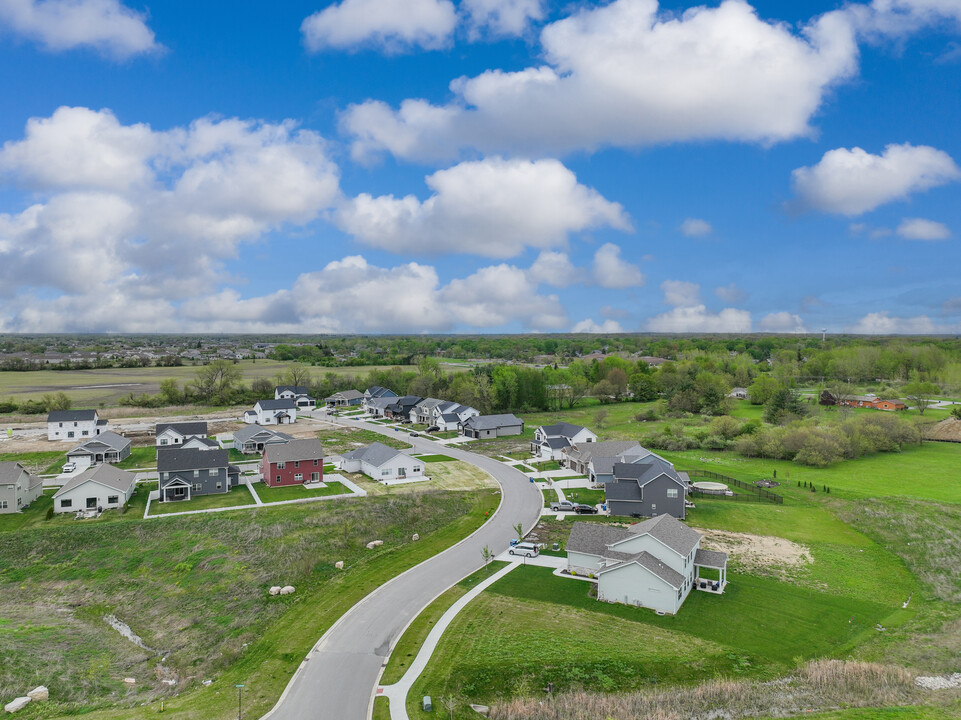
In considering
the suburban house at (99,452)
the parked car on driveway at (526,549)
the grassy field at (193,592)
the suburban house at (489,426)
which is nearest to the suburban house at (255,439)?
the suburban house at (99,452)

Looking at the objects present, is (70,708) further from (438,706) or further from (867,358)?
(867,358)

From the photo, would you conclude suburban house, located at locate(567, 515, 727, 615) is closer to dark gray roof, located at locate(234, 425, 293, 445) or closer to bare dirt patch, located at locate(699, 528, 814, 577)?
bare dirt patch, located at locate(699, 528, 814, 577)

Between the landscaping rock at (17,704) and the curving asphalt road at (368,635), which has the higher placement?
the curving asphalt road at (368,635)

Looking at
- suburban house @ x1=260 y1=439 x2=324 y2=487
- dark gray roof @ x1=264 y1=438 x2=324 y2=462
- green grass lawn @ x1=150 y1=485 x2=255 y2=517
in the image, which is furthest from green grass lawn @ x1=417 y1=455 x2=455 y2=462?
green grass lawn @ x1=150 y1=485 x2=255 y2=517

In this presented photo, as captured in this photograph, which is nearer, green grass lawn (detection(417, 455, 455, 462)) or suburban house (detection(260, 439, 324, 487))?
suburban house (detection(260, 439, 324, 487))

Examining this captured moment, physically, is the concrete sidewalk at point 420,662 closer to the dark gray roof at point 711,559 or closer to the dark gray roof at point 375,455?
the dark gray roof at point 711,559

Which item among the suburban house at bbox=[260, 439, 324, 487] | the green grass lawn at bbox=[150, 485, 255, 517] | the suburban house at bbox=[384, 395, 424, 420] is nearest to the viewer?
the green grass lawn at bbox=[150, 485, 255, 517]
